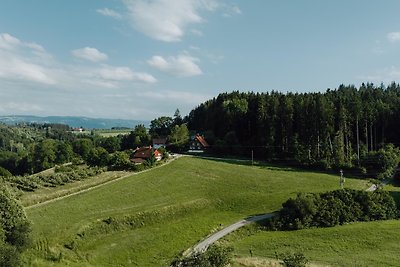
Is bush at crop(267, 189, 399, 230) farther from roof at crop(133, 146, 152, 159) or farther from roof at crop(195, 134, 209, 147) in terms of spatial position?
roof at crop(195, 134, 209, 147)

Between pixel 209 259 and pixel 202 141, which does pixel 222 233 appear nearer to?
pixel 209 259

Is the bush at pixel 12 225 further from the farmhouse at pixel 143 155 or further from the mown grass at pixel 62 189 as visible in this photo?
the farmhouse at pixel 143 155

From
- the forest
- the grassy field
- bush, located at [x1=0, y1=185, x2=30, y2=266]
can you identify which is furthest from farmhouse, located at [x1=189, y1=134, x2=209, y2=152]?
bush, located at [x1=0, y1=185, x2=30, y2=266]

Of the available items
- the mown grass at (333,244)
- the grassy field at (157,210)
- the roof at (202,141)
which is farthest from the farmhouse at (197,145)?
the mown grass at (333,244)

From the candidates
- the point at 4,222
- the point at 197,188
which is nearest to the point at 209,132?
the point at 197,188

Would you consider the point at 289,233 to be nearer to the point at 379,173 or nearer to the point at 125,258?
the point at 125,258

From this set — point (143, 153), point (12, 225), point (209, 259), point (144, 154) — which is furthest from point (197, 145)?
point (209, 259)

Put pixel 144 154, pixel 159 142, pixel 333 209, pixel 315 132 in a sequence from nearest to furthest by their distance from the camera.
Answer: pixel 333 209, pixel 144 154, pixel 315 132, pixel 159 142
